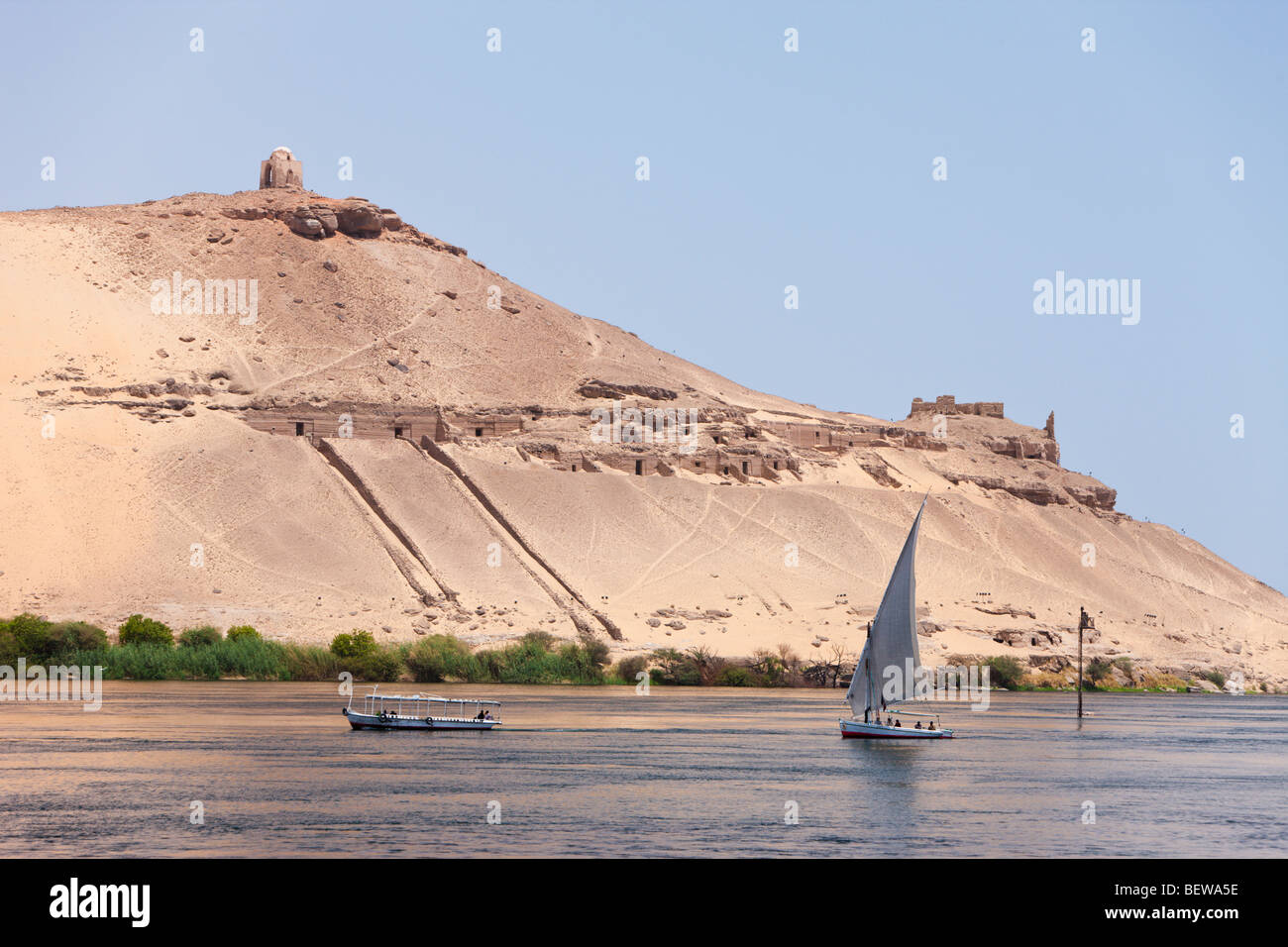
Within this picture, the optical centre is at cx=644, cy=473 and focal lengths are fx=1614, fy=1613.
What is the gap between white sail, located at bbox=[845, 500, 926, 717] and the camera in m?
42.5

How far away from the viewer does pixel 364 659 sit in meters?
61.3

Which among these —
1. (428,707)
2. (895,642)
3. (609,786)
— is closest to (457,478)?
(428,707)

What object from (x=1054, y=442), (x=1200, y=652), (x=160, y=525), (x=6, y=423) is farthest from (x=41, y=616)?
(x=1054, y=442)

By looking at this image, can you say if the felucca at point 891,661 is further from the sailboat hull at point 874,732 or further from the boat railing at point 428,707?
the boat railing at point 428,707

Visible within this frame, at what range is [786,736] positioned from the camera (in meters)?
45.2

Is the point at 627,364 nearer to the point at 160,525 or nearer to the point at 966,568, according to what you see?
the point at 966,568

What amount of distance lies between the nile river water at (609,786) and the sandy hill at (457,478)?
17.5 metres

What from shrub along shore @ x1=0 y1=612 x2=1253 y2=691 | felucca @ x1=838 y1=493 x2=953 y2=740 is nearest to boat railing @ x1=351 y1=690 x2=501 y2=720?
shrub along shore @ x1=0 y1=612 x2=1253 y2=691

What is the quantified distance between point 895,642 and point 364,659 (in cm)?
2549

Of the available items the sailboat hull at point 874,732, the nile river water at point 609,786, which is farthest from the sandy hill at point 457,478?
the sailboat hull at point 874,732

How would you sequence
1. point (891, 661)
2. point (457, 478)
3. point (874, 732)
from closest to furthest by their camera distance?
1. point (891, 661)
2. point (874, 732)
3. point (457, 478)

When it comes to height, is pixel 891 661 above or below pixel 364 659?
above

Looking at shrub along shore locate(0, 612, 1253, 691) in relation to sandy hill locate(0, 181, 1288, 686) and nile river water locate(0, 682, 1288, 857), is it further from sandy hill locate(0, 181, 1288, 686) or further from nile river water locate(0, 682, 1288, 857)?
nile river water locate(0, 682, 1288, 857)

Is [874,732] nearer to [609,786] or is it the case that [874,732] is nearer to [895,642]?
[895,642]
